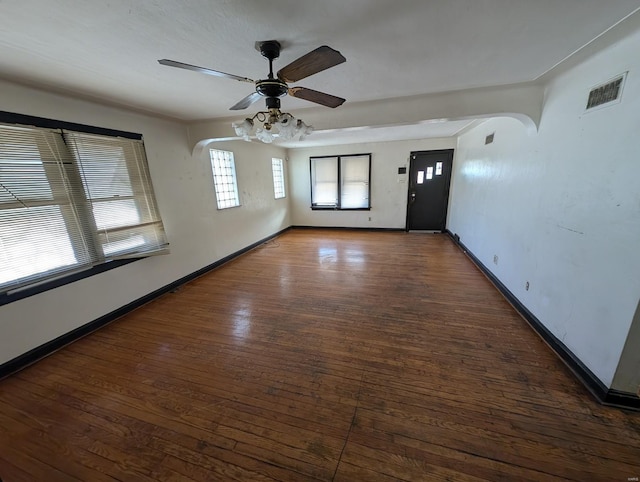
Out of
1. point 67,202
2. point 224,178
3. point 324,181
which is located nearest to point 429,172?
point 324,181

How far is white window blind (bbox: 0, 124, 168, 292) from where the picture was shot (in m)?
2.02

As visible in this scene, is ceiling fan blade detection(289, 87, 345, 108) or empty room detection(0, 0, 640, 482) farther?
ceiling fan blade detection(289, 87, 345, 108)

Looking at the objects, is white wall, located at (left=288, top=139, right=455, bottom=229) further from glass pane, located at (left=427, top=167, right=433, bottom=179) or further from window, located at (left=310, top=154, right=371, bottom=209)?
glass pane, located at (left=427, top=167, right=433, bottom=179)

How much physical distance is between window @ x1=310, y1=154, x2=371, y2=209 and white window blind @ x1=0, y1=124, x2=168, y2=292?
14.6ft

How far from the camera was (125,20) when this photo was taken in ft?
4.35

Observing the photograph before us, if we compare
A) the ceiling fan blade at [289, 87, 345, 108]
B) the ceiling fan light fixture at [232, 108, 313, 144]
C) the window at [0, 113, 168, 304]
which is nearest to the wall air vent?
the ceiling fan blade at [289, 87, 345, 108]

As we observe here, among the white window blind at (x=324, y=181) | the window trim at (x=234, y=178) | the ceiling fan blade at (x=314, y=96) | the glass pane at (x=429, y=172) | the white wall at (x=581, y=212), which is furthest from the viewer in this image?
the white window blind at (x=324, y=181)

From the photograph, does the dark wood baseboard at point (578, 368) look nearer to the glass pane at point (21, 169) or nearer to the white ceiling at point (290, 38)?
the white ceiling at point (290, 38)

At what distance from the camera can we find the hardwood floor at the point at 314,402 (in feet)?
4.30

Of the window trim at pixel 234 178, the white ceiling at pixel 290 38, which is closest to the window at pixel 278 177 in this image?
the window trim at pixel 234 178

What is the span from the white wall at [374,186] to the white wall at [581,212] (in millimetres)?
3075

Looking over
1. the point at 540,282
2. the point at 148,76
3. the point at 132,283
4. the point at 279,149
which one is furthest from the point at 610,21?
the point at 279,149

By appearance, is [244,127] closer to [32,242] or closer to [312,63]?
[312,63]

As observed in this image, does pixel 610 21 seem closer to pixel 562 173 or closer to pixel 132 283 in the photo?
pixel 562 173
